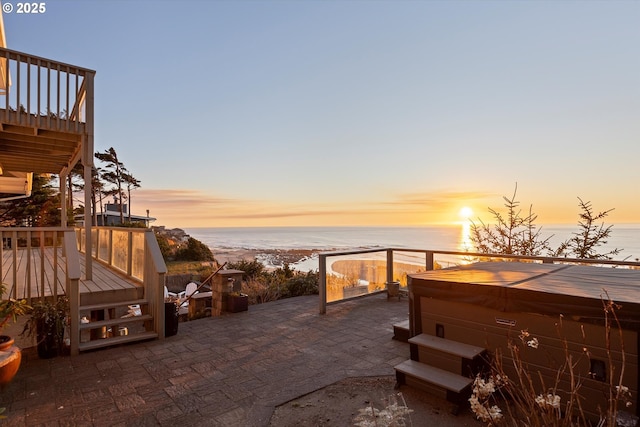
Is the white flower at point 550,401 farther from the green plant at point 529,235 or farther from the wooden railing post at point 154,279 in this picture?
the green plant at point 529,235

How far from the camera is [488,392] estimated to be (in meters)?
1.43

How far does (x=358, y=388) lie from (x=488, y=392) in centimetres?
194

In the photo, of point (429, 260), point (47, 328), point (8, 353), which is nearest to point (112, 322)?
point (47, 328)

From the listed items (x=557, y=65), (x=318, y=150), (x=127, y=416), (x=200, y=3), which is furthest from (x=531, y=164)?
(x=127, y=416)

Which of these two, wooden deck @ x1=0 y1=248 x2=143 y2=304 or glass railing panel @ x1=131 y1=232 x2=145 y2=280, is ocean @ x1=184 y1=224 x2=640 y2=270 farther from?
wooden deck @ x1=0 y1=248 x2=143 y2=304

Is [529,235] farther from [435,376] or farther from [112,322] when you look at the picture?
[112,322]

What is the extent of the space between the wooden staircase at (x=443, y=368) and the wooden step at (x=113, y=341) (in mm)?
3383

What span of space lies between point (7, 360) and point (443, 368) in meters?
4.03

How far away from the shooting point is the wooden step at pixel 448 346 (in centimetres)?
287

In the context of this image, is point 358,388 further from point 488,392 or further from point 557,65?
point 557,65

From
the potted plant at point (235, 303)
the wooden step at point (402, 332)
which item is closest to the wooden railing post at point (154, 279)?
the potted plant at point (235, 303)

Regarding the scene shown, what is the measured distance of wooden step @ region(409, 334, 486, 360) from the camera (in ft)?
9.40

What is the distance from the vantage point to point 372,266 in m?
6.86

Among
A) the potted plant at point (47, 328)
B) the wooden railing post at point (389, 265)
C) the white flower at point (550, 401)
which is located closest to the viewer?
the white flower at point (550, 401)
